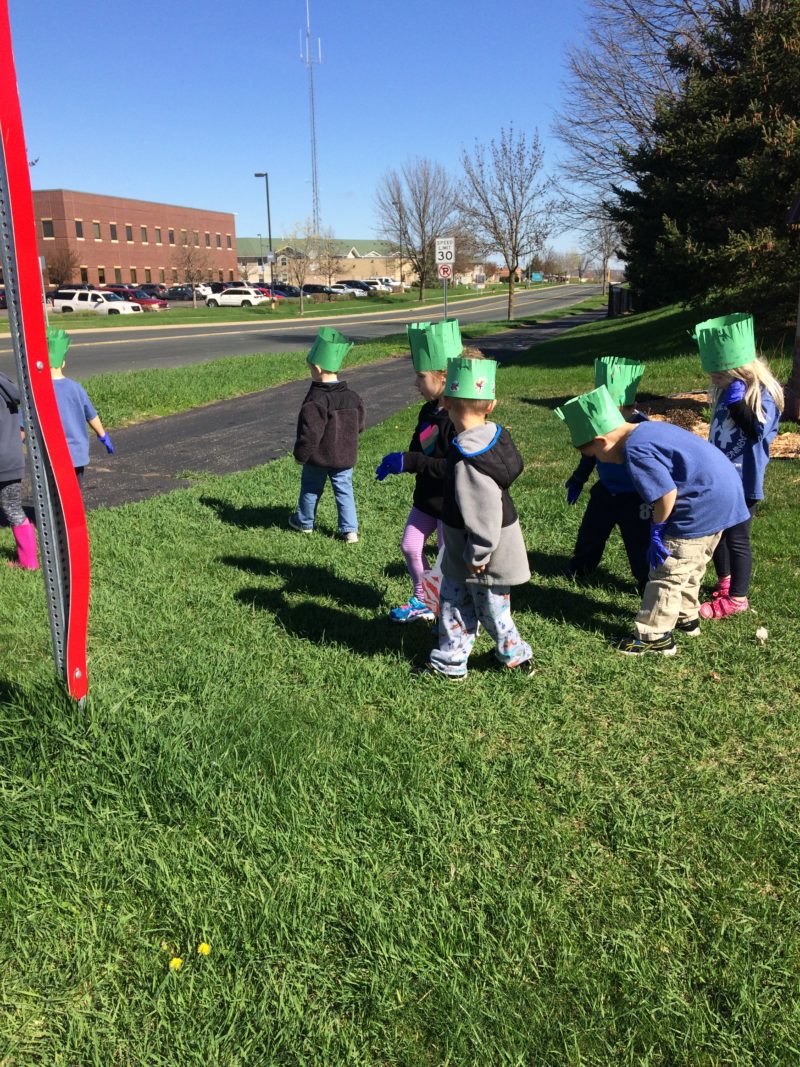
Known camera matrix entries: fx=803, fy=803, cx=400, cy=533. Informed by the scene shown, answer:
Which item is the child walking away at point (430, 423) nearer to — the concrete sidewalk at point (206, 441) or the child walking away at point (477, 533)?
the child walking away at point (477, 533)

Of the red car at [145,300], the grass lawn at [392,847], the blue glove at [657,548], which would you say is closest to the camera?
the grass lawn at [392,847]

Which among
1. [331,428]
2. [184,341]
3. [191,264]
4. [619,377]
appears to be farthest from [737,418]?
[191,264]

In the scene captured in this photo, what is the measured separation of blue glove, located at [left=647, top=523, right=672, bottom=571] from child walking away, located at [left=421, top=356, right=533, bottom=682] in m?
0.80

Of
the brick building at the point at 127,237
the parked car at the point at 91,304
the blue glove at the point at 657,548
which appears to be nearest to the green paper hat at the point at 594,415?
the blue glove at the point at 657,548

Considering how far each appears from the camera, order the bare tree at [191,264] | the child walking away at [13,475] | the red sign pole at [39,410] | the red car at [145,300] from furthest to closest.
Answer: the bare tree at [191,264] < the red car at [145,300] < the child walking away at [13,475] < the red sign pole at [39,410]

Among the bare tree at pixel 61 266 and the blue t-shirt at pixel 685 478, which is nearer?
the blue t-shirt at pixel 685 478

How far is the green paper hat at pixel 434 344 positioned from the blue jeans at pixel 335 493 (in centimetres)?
183

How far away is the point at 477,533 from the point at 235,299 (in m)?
59.2

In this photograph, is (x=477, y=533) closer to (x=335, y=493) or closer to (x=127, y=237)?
(x=335, y=493)

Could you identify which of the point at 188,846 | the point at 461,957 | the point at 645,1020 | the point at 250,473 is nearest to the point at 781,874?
the point at 645,1020

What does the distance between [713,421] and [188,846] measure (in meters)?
3.72

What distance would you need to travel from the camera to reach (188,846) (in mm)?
2703

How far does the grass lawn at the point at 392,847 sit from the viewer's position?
2137mm

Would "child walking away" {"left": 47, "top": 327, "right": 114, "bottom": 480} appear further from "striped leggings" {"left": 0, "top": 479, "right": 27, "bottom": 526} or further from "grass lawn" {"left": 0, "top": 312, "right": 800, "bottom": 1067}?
"grass lawn" {"left": 0, "top": 312, "right": 800, "bottom": 1067}
